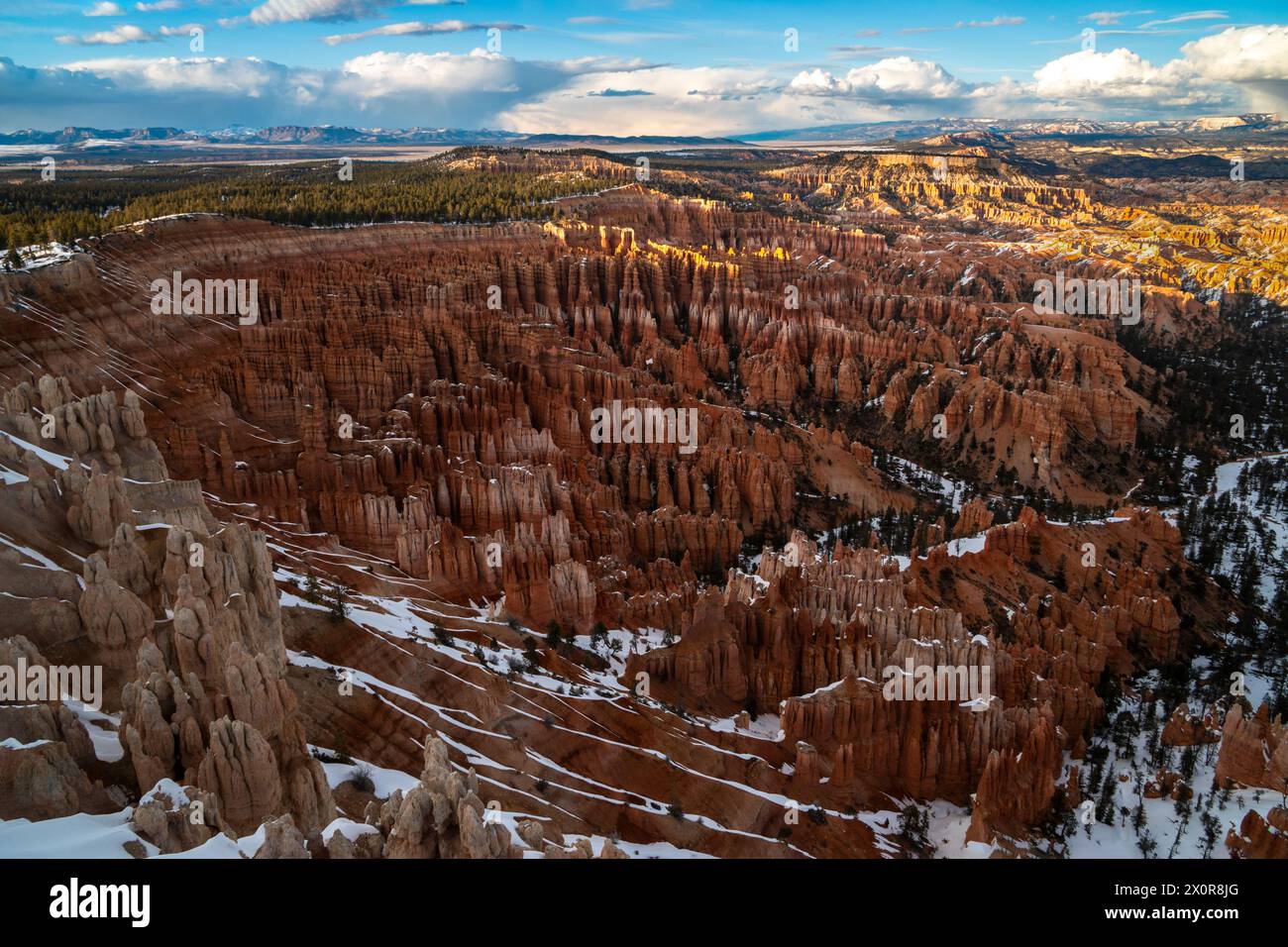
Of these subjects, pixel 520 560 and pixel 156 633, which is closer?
pixel 156 633

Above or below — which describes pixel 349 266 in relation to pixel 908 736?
above

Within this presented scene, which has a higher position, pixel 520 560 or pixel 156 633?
pixel 156 633

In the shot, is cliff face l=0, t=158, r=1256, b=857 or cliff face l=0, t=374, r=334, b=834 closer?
cliff face l=0, t=374, r=334, b=834

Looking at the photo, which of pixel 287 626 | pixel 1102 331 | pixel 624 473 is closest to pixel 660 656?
pixel 287 626

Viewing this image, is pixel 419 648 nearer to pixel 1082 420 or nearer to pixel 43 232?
pixel 43 232
